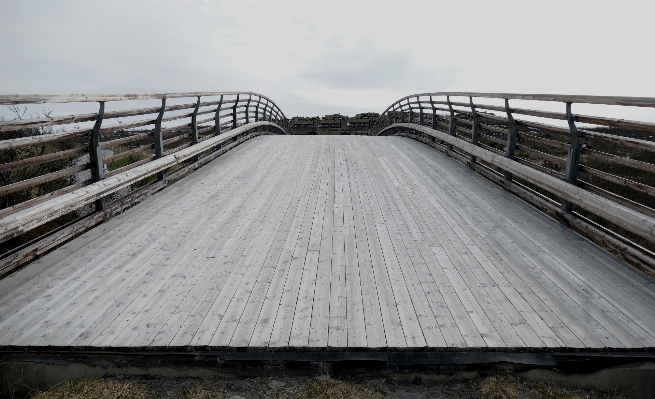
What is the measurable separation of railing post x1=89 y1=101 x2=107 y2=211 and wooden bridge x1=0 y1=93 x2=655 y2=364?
0.09ft

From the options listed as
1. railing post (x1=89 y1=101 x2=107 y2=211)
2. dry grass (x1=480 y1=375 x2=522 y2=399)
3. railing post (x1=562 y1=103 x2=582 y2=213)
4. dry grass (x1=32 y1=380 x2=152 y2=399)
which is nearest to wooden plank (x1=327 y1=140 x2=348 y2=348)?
dry grass (x1=480 y1=375 x2=522 y2=399)

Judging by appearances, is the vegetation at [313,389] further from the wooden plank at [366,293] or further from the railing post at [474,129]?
the railing post at [474,129]

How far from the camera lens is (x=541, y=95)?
550cm

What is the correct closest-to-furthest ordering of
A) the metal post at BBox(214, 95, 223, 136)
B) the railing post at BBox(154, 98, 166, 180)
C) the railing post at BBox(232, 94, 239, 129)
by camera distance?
the railing post at BBox(154, 98, 166, 180) → the metal post at BBox(214, 95, 223, 136) → the railing post at BBox(232, 94, 239, 129)

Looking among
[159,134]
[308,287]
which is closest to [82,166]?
[159,134]

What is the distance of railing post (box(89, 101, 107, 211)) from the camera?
4816mm

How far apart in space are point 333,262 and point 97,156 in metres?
3.14

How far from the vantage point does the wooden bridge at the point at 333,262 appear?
9.21 feet

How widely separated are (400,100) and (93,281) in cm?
1387

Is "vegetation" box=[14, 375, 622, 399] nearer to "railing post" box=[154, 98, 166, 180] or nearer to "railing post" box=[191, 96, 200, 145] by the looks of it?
"railing post" box=[154, 98, 166, 180]

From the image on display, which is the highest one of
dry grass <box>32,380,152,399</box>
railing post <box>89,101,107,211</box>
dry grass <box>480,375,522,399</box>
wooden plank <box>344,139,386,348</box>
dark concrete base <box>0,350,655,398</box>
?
railing post <box>89,101,107,211</box>

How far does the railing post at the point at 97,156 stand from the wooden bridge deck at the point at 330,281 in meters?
0.43

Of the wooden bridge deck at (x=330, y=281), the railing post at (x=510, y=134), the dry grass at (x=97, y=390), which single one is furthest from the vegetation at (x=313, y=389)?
the railing post at (x=510, y=134)

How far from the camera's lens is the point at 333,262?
155 inches
